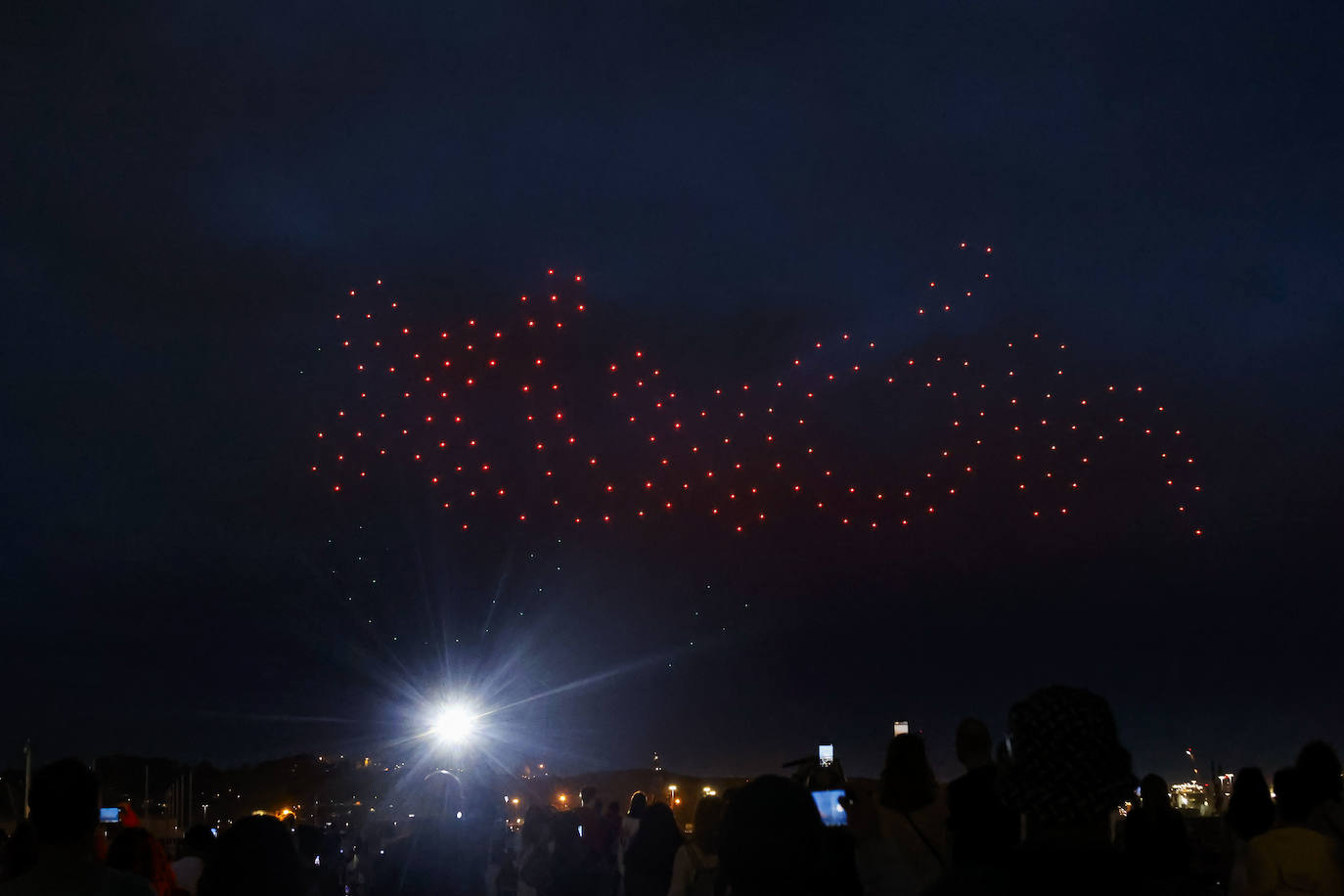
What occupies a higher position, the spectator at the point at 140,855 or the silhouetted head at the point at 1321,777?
the spectator at the point at 140,855

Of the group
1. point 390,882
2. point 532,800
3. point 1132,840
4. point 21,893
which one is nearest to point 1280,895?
point 1132,840

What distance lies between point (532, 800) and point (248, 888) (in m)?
8.41

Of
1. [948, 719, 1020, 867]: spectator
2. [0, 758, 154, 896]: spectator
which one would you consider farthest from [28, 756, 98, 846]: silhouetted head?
[948, 719, 1020, 867]: spectator

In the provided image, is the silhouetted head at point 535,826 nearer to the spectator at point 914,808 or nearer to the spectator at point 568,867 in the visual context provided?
the spectator at point 568,867

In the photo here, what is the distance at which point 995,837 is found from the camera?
5230 mm

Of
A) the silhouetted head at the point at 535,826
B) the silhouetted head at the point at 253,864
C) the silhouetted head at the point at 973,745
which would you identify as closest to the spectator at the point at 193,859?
the silhouetted head at the point at 535,826

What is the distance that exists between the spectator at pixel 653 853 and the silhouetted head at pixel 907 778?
374cm

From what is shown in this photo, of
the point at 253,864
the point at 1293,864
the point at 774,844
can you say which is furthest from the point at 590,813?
the point at 774,844

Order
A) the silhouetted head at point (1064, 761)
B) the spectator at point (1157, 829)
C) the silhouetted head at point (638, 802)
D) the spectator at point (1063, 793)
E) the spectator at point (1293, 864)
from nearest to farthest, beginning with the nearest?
1. the spectator at point (1063, 793)
2. the silhouetted head at point (1064, 761)
3. the spectator at point (1293, 864)
4. the spectator at point (1157, 829)
5. the silhouetted head at point (638, 802)

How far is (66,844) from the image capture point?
489cm

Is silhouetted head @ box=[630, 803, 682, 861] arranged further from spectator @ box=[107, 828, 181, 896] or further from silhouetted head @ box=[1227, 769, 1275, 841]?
silhouetted head @ box=[1227, 769, 1275, 841]

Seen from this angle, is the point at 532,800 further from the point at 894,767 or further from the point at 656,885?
the point at 894,767

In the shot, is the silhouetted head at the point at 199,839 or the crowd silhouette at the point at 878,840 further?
the silhouetted head at the point at 199,839

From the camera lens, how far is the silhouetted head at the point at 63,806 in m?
4.89
